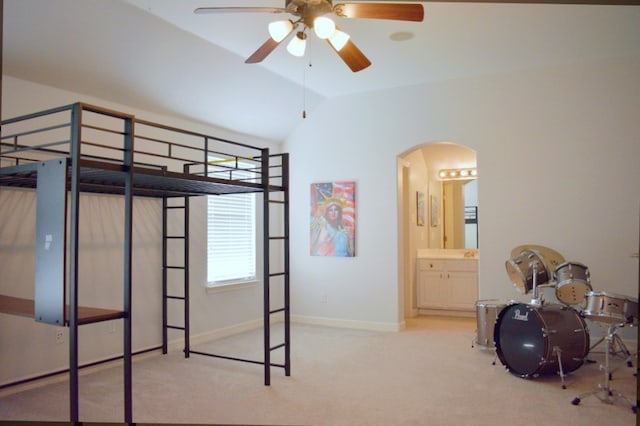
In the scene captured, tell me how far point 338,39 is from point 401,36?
5.07 feet

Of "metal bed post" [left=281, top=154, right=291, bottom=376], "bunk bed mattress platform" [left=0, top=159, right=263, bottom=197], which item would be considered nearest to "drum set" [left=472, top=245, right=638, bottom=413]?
"metal bed post" [left=281, top=154, right=291, bottom=376]

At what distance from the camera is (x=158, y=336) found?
199 inches

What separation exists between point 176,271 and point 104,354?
1130 mm

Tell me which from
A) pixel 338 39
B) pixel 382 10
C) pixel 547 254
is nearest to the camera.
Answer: pixel 382 10

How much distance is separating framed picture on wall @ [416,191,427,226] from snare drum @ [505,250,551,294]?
9.16 ft

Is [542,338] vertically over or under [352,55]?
under

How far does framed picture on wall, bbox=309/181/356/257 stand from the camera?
640 centimetres

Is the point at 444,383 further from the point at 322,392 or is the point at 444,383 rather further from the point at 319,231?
the point at 319,231

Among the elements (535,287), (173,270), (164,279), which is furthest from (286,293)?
(535,287)

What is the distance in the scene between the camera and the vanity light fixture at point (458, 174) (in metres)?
7.72

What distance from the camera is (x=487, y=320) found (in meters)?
4.90

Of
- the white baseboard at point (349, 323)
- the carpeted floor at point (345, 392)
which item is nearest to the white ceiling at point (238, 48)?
the carpeted floor at point (345, 392)

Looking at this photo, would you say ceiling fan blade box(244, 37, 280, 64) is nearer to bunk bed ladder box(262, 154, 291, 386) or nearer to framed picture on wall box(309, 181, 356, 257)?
bunk bed ladder box(262, 154, 291, 386)

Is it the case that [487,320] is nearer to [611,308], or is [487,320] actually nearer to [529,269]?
[529,269]
